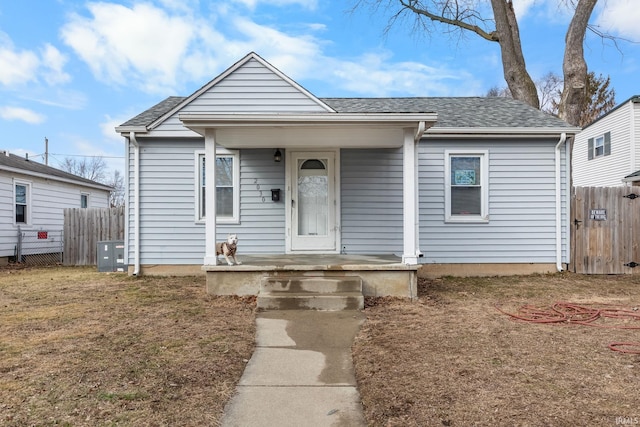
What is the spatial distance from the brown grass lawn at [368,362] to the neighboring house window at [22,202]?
749 centimetres

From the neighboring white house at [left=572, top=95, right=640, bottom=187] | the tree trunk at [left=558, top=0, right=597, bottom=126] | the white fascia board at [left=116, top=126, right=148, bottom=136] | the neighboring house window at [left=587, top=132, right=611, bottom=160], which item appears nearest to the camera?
the white fascia board at [left=116, top=126, right=148, bottom=136]

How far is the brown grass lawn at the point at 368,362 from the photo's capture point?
104 inches

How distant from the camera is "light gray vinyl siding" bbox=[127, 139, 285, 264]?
27.7 feet

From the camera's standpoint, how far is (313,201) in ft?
27.9

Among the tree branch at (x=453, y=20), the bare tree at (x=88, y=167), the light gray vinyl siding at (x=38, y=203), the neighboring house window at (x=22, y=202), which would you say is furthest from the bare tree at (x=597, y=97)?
the bare tree at (x=88, y=167)

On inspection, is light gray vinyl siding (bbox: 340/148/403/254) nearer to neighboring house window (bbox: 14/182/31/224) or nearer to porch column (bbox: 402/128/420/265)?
porch column (bbox: 402/128/420/265)

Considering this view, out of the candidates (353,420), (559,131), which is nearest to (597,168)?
(559,131)

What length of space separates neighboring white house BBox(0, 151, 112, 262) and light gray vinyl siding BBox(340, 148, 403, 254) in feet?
A: 32.7

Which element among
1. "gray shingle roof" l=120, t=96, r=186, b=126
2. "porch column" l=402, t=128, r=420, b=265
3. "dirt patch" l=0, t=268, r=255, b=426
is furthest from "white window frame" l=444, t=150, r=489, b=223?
"gray shingle roof" l=120, t=96, r=186, b=126

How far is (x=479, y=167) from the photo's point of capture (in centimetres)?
861

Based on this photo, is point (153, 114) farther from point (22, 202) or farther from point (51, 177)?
point (51, 177)

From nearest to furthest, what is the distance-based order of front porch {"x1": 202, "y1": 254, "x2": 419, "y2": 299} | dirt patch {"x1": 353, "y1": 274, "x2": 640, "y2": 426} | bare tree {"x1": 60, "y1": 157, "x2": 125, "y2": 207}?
dirt patch {"x1": 353, "y1": 274, "x2": 640, "y2": 426} → front porch {"x1": 202, "y1": 254, "x2": 419, "y2": 299} → bare tree {"x1": 60, "y1": 157, "x2": 125, "y2": 207}

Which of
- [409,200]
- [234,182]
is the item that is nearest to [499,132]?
[409,200]

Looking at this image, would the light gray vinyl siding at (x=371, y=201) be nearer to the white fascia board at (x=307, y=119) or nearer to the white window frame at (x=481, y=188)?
the white window frame at (x=481, y=188)
